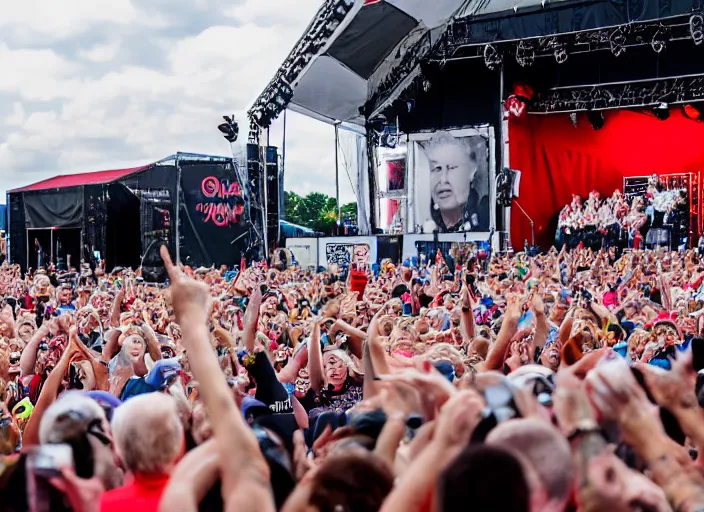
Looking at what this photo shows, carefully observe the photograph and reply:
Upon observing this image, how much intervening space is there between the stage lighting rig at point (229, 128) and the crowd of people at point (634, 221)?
6146 mm

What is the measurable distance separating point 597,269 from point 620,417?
9020 mm

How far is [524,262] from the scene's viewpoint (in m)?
12.0

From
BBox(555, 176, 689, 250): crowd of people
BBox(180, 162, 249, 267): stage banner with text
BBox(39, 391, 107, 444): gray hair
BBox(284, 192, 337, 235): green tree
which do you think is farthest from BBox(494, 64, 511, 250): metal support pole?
BBox(284, 192, 337, 235): green tree

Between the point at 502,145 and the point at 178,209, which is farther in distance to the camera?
the point at 502,145

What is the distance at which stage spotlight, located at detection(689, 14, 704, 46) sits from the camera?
12703 mm

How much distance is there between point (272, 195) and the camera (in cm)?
1512

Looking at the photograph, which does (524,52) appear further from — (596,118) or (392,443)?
(392,443)

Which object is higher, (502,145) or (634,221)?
(502,145)

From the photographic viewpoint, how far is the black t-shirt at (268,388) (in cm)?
400

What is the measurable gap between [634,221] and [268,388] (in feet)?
40.4

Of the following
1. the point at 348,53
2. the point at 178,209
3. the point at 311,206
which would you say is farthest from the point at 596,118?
the point at 311,206

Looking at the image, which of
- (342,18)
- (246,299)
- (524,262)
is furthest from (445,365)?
(342,18)

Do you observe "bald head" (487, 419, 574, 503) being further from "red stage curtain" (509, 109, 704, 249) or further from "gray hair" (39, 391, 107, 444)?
"red stage curtain" (509, 109, 704, 249)

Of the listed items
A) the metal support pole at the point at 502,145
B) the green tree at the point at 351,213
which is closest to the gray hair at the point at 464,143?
the metal support pole at the point at 502,145
